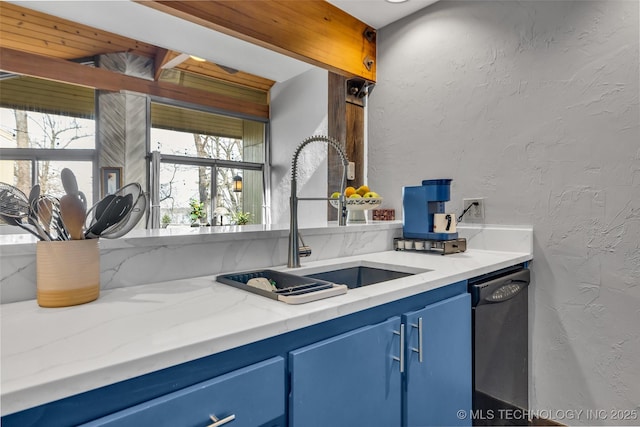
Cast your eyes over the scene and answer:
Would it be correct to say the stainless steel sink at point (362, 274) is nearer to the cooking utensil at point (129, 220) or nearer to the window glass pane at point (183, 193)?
the cooking utensil at point (129, 220)

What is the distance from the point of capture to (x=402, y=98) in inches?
92.9

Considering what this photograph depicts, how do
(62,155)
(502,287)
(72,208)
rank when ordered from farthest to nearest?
(62,155), (502,287), (72,208)

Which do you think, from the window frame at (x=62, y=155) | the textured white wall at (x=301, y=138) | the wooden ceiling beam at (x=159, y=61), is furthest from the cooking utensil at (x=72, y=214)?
the wooden ceiling beam at (x=159, y=61)

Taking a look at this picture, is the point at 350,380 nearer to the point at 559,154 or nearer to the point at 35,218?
the point at 35,218

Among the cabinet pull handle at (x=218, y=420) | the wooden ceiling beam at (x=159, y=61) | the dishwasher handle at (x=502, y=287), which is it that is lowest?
the cabinet pull handle at (x=218, y=420)

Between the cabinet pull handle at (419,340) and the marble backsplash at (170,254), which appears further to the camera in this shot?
the cabinet pull handle at (419,340)

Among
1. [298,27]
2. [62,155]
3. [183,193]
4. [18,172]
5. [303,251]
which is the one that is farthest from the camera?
[183,193]

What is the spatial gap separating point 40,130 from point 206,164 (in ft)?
6.01

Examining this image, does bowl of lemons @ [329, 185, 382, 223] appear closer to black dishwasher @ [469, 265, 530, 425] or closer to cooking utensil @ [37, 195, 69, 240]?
black dishwasher @ [469, 265, 530, 425]

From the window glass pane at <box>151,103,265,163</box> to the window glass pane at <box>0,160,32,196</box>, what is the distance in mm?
1298

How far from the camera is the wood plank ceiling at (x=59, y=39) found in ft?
11.6

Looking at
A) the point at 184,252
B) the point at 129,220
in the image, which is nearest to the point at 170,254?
the point at 184,252

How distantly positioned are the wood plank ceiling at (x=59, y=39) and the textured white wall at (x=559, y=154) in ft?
11.0

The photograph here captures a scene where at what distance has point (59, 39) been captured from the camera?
12.6 ft
